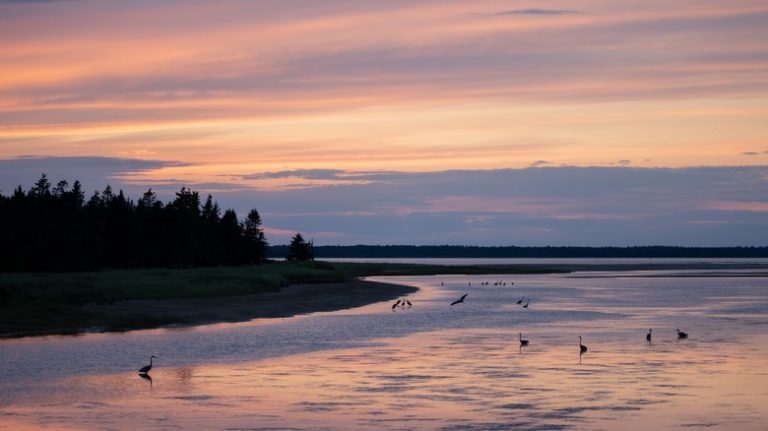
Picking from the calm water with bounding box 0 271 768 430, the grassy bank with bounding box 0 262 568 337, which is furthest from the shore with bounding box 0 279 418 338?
the calm water with bounding box 0 271 768 430

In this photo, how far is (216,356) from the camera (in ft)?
118

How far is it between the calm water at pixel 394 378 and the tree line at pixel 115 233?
4192 cm

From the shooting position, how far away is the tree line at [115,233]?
8806 cm

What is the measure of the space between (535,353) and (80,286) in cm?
3005

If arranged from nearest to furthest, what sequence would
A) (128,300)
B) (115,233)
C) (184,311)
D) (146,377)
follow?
(146,377)
(184,311)
(128,300)
(115,233)

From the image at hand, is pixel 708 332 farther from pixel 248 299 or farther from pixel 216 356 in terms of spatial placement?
pixel 248 299

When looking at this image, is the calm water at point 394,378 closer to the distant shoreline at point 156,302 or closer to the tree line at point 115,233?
the distant shoreline at point 156,302

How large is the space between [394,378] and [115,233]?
80.2m

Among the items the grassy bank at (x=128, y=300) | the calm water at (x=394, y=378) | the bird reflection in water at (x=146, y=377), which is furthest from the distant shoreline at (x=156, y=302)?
the bird reflection in water at (x=146, y=377)

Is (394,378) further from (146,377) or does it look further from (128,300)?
(128,300)

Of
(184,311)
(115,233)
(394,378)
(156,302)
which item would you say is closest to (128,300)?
(156,302)

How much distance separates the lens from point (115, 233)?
4156 inches

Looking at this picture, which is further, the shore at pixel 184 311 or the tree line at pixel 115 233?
the tree line at pixel 115 233

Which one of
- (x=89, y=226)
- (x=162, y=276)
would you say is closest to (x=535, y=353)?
(x=162, y=276)
